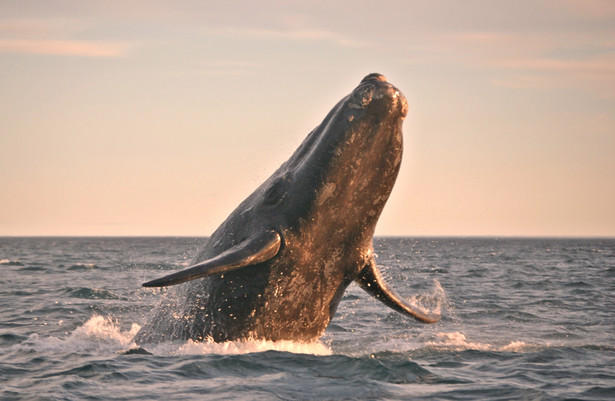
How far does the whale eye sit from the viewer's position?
885 centimetres

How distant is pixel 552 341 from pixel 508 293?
1175 cm

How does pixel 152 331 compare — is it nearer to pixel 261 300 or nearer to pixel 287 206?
pixel 261 300

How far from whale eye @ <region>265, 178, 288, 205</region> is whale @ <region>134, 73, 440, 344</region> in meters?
0.01

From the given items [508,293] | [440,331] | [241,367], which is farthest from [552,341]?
[508,293]

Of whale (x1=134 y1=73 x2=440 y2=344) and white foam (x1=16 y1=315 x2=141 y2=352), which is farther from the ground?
whale (x1=134 y1=73 x2=440 y2=344)

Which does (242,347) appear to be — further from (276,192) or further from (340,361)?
(276,192)

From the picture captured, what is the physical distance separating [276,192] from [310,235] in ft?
2.10

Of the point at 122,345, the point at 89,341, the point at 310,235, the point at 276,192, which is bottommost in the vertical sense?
the point at 89,341

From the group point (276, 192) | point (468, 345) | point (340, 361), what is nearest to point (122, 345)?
point (340, 361)

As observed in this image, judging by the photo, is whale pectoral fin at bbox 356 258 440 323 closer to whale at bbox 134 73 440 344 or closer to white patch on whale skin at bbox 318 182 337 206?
whale at bbox 134 73 440 344

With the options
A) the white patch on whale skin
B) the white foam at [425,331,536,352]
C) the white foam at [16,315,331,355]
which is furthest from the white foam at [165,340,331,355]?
the white foam at [425,331,536,352]

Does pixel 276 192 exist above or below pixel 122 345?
above

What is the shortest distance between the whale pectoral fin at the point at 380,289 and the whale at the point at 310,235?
0.01 m

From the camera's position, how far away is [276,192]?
29.2 ft
